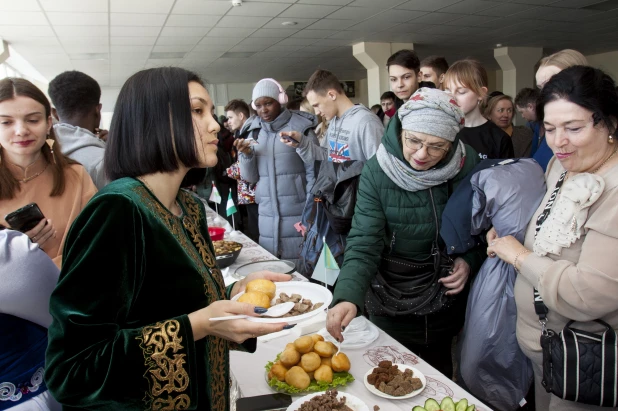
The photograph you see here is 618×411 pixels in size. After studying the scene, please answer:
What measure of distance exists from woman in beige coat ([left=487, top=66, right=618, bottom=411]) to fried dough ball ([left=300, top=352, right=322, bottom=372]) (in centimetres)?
67

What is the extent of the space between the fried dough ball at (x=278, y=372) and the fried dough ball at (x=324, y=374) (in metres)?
0.09

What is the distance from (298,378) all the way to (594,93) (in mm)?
1144

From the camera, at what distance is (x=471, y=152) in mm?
1817

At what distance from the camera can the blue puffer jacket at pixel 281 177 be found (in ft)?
10.9

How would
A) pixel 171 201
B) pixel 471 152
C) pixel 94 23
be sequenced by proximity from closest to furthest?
1. pixel 171 201
2. pixel 471 152
3. pixel 94 23

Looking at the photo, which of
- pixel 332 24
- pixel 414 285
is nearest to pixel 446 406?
pixel 414 285

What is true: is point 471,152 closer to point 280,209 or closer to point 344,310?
point 344,310

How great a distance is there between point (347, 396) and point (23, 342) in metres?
0.80

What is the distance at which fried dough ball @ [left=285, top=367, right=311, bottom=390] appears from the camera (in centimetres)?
123

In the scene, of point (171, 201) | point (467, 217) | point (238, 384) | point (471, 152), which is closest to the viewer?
point (171, 201)

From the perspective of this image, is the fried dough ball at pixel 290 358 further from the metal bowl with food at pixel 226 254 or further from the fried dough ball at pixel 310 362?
the metal bowl with food at pixel 226 254

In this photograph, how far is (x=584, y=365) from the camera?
1.24m

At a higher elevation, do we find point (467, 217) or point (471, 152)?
point (471, 152)

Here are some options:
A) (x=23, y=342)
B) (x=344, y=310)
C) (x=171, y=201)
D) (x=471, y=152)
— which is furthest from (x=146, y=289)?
(x=471, y=152)
